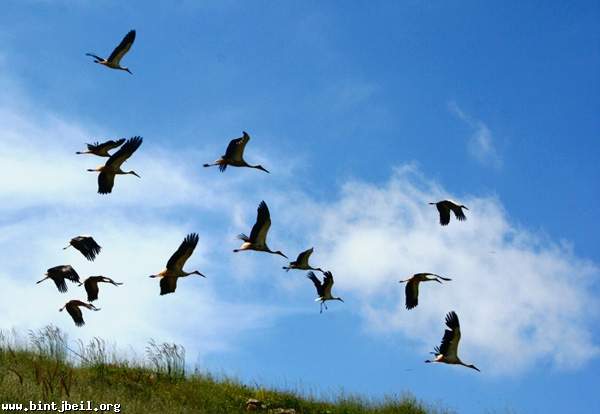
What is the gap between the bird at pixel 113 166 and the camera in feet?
68.0

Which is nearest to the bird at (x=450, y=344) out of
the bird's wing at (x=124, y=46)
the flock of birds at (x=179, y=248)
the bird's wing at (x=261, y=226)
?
the flock of birds at (x=179, y=248)

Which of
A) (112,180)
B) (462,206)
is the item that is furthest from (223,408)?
(462,206)

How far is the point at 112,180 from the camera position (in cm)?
2155

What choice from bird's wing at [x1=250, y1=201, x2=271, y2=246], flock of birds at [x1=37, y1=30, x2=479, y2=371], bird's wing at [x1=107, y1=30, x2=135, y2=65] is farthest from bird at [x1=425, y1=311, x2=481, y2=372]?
bird's wing at [x1=107, y1=30, x2=135, y2=65]

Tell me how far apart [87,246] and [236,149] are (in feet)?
12.1

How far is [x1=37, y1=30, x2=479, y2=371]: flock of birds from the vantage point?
1988cm

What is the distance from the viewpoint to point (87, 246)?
2023 centimetres

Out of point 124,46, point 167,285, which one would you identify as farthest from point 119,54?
point 167,285

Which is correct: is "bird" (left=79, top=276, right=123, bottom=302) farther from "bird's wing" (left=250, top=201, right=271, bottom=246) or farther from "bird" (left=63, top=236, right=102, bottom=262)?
"bird's wing" (left=250, top=201, right=271, bottom=246)

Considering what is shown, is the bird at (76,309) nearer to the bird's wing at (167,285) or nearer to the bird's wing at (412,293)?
the bird's wing at (167,285)

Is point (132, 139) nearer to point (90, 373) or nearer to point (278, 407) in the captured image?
point (90, 373)

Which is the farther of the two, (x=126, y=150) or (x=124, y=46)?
(x=124, y=46)

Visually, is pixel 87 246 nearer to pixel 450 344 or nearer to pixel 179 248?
pixel 179 248

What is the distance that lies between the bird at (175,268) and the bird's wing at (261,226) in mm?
1486
